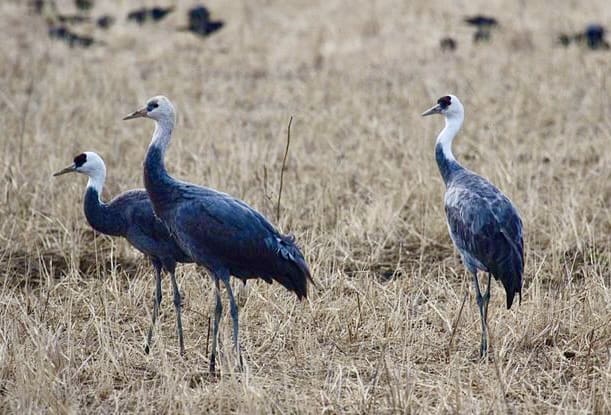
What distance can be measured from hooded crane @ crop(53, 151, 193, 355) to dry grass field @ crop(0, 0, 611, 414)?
32cm

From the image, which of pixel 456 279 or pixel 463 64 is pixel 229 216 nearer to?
pixel 456 279

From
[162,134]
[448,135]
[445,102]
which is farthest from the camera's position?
[445,102]

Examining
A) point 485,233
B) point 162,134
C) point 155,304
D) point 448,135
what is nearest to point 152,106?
point 162,134

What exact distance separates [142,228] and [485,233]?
1.87 meters

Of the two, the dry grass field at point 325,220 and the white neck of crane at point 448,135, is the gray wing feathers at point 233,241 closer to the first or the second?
the dry grass field at point 325,220

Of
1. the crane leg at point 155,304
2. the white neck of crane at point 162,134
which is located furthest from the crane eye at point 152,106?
the crane leg at point 155,304

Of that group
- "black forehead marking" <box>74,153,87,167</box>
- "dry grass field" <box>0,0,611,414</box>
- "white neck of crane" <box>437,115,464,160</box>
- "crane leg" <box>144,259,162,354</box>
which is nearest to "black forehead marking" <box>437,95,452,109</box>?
"white neck of crane" <box>437,115,464,160</box>

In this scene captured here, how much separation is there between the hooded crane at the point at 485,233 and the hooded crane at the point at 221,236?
992 mm

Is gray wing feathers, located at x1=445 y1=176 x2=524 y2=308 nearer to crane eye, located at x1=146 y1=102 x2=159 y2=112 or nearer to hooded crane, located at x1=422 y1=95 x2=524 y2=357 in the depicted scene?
hooded crane, located at x1=422 y1=95 x2=524 y2=357

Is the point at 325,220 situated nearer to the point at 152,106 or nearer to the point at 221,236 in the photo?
the point at 152,106

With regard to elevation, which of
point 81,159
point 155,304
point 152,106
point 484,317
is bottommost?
point 484,317

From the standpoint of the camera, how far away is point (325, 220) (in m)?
7.86

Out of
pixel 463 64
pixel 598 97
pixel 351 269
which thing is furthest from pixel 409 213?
pixel 463 64

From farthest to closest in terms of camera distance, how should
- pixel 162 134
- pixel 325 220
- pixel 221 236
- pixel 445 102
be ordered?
1. pixel 325 220
2. pixel 445 102
3. pixel 162 134
4. pixel 221 236
